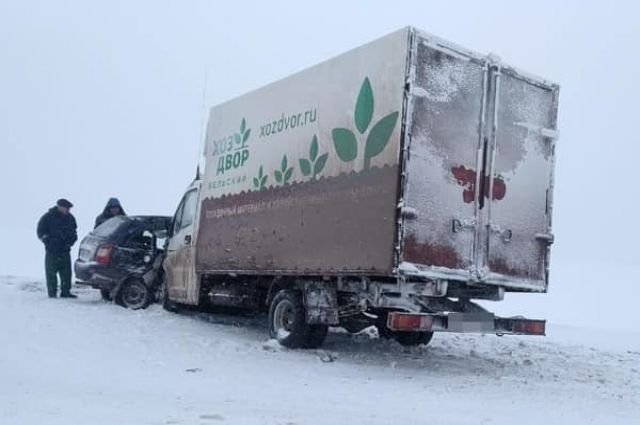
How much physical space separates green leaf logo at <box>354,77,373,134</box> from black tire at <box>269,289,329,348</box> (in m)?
2.26

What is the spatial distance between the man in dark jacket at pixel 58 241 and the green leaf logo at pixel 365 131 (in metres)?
6.66

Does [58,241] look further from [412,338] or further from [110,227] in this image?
[412,338]

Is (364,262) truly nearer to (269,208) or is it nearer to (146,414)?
(269,208)

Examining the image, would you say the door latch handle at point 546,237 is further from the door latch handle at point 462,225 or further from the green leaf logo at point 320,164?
the green leaf logo at point 320,164

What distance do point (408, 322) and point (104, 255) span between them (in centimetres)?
701

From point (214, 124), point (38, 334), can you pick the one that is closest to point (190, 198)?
point (214, 124)

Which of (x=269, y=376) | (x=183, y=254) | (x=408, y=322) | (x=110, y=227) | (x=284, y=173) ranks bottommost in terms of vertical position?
(x=269, y=376)

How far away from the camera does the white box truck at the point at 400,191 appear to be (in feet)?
23.9

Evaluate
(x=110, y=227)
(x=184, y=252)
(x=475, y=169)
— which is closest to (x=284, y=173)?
(x=475, y=169)

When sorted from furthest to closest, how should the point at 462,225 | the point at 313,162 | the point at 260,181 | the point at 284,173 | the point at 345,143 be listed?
1. the point at 260,181
2. the point at 284,173
3. the point at 313,162
4. the point at 345,143
5. the point at 462,225

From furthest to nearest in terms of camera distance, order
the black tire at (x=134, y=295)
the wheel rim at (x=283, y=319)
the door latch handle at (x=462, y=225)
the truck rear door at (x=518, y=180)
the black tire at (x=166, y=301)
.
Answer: the black tire at (x=134, y=295) → the black tire at (x=166, y=301) → the wheel rim at (x=283, y=319) → the truck rear door at (x=518, y=180) → the door latch handle at (x=462, y=225)

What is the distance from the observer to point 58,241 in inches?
501

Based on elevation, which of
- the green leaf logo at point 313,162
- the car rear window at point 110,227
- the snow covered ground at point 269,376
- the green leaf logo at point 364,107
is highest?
the green leaf logo at point 364,107

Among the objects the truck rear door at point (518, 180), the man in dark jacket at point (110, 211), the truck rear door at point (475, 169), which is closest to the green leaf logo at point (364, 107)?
the truck rear door at point (475, 169)
